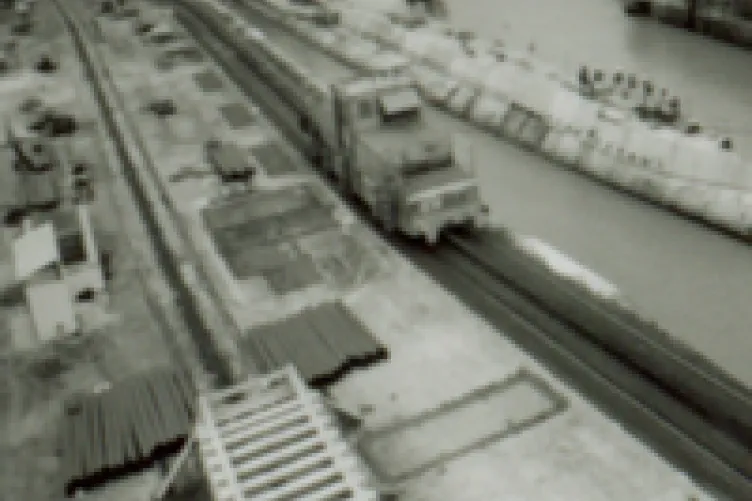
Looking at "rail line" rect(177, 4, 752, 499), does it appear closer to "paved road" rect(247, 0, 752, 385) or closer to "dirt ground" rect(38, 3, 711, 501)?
"dirt ground" rect(38, 3, 711, 501)

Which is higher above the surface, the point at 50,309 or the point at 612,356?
the point at 50,309

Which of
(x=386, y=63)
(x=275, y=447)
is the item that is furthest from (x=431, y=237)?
(x=386, y=63)

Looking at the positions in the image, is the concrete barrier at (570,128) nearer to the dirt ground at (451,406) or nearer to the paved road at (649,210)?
the paved road at (649,210)

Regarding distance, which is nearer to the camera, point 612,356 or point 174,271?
point 612,356

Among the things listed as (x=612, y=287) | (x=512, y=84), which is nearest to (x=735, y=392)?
(x=612, y=287)

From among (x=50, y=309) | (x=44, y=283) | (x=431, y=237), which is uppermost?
(x=431, y=237)

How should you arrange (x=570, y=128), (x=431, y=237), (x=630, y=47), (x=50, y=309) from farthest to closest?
(x=630, y=47)
(x=570, y=128)
(x=431, y=237)
(x=50, y=309)

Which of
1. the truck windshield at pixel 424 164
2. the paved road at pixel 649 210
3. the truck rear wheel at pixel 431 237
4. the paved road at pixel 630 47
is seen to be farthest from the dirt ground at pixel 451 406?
the paved road at pixel 630 47

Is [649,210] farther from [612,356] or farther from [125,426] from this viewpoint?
[125,426]
